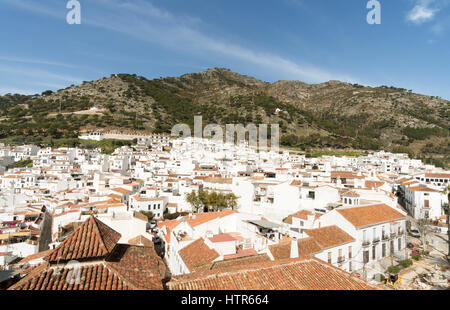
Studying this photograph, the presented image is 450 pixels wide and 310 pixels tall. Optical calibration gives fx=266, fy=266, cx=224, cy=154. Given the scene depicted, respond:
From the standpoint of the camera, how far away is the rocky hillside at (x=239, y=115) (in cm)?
7894

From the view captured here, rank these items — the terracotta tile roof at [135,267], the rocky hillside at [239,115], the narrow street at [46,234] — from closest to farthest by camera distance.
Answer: the terracotta tile roof at [135,267], the narrow street at [46,234], the rocky hillside at [239,115]

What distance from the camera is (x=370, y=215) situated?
1786 cm

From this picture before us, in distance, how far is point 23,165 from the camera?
50.8 meters

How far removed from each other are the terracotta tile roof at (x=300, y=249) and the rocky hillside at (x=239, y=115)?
68151mm

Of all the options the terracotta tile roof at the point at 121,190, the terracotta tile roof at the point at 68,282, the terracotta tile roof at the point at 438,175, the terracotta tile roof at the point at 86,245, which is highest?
the terracotta tile roof at the point at 86,245

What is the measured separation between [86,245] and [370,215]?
18.0 metres

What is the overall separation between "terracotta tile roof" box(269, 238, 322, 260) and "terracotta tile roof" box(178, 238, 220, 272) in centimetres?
264

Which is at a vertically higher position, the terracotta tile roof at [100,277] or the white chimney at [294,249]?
the terracotta tile roof at [100,277]

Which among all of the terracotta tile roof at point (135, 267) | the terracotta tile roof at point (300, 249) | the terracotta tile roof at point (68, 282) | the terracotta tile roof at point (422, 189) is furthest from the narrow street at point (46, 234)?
the terracotta tile roof at point (422, 189)

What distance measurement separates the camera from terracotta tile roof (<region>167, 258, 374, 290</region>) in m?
6.15

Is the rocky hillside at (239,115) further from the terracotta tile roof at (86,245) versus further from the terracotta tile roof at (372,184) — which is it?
the terracotta tile roof at (86,245)

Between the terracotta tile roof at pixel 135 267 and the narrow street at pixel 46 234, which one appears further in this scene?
the narrow street at pixel 46 234

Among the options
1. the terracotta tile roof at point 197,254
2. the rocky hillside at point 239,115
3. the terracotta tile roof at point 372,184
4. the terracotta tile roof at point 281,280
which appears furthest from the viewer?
the rocky hillside at point 239,115
